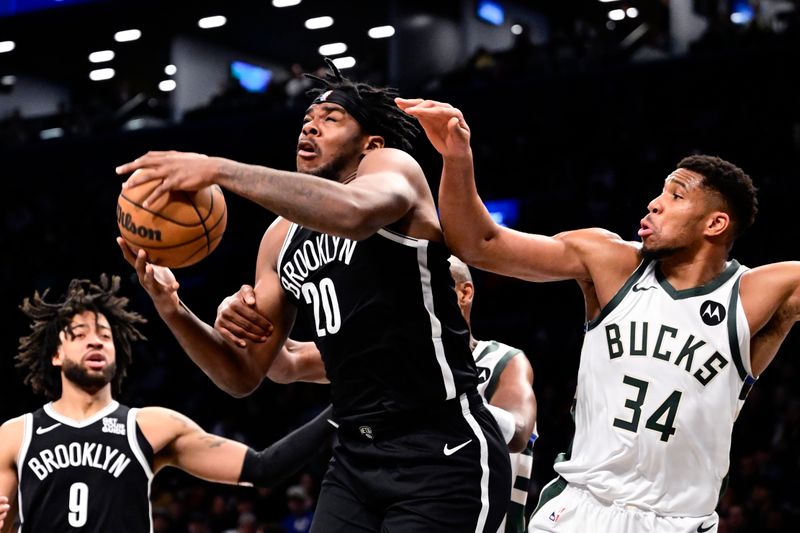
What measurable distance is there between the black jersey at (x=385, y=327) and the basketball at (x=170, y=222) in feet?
1.24

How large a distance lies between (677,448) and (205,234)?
172cm

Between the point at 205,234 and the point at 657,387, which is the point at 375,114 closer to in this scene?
the point at 205,234

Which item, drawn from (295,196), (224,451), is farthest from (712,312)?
(224,451)

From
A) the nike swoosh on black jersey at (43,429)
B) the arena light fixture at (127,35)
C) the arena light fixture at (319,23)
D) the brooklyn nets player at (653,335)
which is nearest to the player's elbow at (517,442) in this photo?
the brooklyn nets player at (653,335)

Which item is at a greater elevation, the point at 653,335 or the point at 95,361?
the point at 653,335

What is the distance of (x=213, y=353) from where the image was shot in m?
3.73

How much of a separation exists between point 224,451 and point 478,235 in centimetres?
205

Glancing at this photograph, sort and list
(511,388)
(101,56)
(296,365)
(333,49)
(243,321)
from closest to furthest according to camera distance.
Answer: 1. (243,321)
2. (296,365)
3. (511,388)
4. (333,49)
5. (101,56)

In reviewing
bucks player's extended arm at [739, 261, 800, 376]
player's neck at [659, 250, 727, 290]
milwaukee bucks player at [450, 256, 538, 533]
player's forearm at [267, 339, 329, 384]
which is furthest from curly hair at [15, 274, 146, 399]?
bucks player's extended arm at [739, 261, 800, 376]

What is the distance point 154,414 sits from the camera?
5.16 metres

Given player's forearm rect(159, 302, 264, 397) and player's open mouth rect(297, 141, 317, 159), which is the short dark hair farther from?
player's forearm rect(159, 302, 264, 397)

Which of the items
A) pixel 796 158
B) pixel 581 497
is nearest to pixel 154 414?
pixel 581 497

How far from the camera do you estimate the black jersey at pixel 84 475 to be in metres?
4.86

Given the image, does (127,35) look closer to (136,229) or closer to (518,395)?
(518,395)
